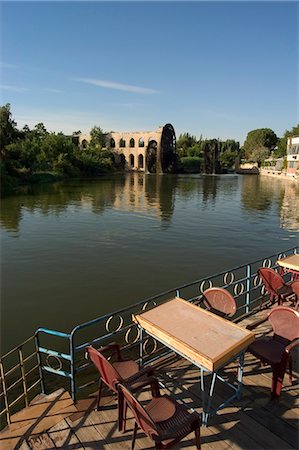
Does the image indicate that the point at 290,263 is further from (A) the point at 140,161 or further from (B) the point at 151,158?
(A) the point at 140,161

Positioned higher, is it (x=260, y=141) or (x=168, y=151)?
(x=260, y=141)

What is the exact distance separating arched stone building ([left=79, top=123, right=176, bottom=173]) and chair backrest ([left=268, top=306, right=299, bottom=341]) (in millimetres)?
64180

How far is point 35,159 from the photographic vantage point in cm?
4491

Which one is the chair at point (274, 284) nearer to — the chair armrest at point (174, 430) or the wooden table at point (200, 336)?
the wooden table at point (200, 336)

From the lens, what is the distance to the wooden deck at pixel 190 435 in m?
3.19

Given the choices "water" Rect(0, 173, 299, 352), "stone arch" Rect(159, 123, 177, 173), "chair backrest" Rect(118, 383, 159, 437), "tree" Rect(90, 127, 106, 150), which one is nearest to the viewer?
"chair backrest" Rect(118, 383, 159, 437)

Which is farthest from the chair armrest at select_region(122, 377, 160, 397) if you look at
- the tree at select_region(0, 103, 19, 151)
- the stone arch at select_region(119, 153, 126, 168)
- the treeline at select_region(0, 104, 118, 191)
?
the stone arch at select_region(119, 153, 126, 168)

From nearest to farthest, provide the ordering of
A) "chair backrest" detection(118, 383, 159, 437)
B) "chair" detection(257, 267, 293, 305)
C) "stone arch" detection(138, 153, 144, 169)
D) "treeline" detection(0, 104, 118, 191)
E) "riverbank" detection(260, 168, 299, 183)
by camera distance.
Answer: "chair backrest" detection(118, 383, 159, 437)
"chair" detection(257, 267, 293, 305)
"treeline" detection(0, 104, 118, 191)
"riverbank" detection(260, 168, 299, 183)
"stone arch" detection(138, 153, 144, 169)

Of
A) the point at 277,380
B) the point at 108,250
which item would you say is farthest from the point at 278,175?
the point at 277,380

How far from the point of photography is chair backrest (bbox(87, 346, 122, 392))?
304cm

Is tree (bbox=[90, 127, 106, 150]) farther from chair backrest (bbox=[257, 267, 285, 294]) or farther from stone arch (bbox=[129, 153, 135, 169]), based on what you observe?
chair backrest (bbox=[257, 267, 285, 294])

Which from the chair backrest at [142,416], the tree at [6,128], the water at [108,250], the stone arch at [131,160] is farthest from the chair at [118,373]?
the stone arch at [131,160]

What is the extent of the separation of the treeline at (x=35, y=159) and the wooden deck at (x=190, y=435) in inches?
1283

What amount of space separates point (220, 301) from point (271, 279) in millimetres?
1944
